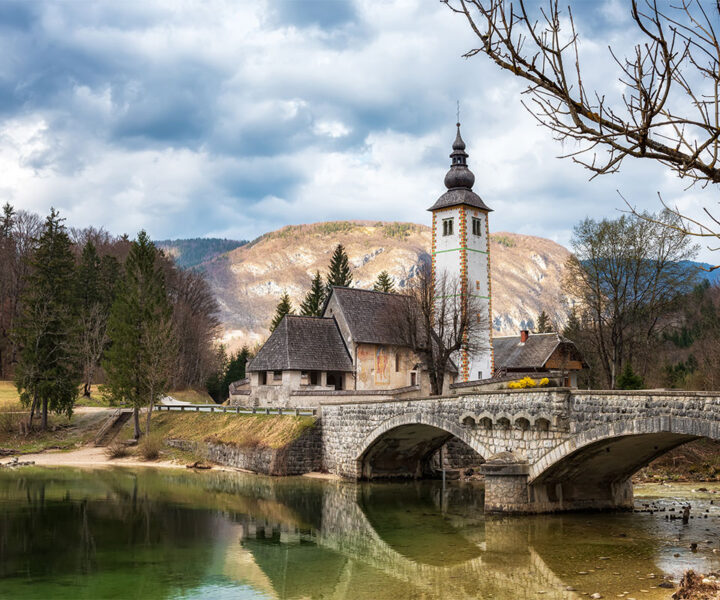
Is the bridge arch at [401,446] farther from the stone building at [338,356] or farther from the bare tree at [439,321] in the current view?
the stone building at [338,356]

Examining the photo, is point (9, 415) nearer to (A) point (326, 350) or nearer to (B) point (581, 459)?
(A) point (326, 350)

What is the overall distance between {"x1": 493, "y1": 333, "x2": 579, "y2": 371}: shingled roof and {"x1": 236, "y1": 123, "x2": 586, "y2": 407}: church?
10 cm

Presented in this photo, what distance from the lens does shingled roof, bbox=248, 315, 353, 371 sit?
44144 millimetres

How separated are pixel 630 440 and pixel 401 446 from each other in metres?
15.5

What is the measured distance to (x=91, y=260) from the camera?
66000 mm

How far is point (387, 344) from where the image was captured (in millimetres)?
46969

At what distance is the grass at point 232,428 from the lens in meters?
38.1

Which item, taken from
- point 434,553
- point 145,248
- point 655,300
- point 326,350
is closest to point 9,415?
point 145,248

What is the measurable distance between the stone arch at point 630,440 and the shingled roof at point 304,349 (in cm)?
2196

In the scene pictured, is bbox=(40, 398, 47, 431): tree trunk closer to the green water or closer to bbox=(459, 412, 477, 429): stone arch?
the green water

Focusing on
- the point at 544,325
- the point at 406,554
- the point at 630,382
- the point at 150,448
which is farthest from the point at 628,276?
the point at 544,325

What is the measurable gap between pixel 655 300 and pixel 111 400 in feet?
111

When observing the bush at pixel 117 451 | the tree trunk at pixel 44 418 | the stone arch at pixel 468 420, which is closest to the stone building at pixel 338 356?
the bush at pixel 117 451

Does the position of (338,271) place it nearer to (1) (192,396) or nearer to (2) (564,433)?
(1) (192,396)
